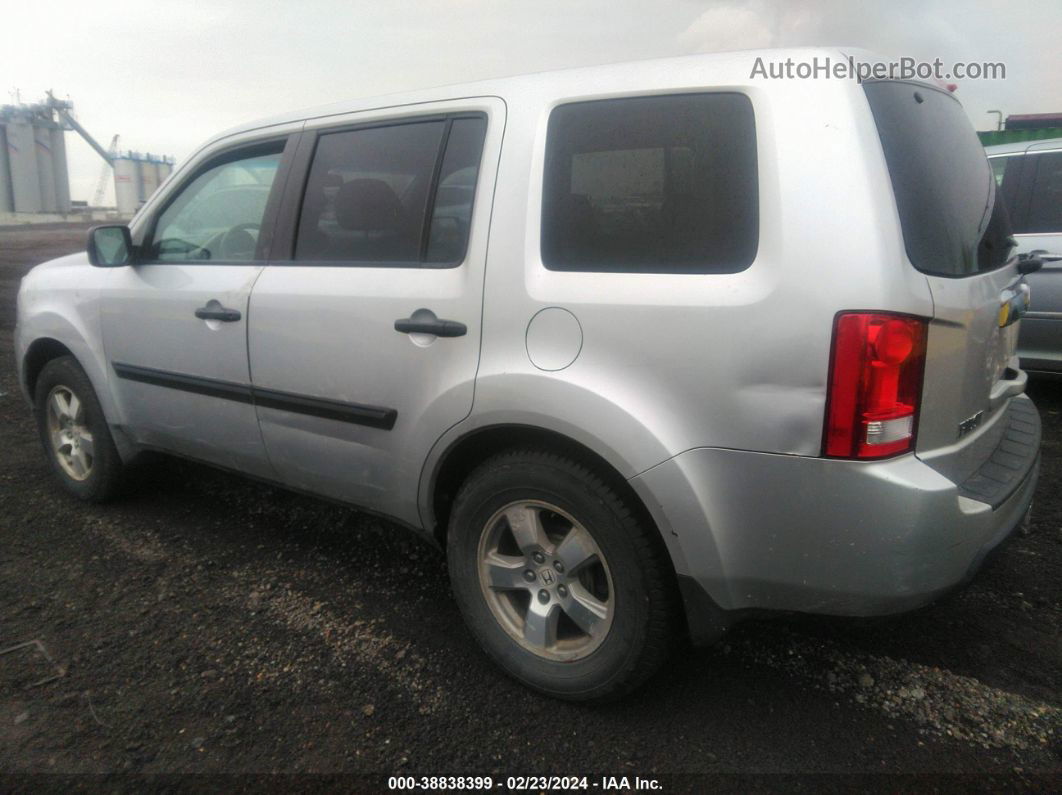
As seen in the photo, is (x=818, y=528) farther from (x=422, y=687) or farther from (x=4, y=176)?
(x=4, y=176)

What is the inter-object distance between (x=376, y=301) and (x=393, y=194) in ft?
1.28

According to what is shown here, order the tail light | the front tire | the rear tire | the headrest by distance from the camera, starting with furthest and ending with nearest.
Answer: the rear tire → the headrest → the front tire → the tail light

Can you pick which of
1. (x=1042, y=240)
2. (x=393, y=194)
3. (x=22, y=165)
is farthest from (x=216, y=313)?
(x=22, y=165)

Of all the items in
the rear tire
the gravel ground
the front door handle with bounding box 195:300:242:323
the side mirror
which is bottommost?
the gravel ground

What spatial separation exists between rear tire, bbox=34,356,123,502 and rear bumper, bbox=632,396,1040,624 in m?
2.84

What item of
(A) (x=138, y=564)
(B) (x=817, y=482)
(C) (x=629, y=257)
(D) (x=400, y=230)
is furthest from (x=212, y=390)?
(B) (x=817, y=482)

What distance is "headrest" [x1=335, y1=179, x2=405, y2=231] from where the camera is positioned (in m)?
2.67

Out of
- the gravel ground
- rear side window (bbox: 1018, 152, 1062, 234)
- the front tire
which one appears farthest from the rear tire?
rear side window (bbox: 1018, 152, 1062, 234)

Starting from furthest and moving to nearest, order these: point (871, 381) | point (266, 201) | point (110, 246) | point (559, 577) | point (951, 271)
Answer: point (110, 246) → point (266, 201) → point (559, 577) → point (951, 271) → point (871, 381)

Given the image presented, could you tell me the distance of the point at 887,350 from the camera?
178cm

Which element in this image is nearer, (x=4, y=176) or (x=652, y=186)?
(x=652, y=186)

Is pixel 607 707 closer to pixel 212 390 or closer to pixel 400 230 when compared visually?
pixel 400 230

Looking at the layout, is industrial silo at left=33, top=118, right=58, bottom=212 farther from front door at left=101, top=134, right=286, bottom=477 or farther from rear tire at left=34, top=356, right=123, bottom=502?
front door at left=101, top=134, right=286, bottom=477

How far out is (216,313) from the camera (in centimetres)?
304
